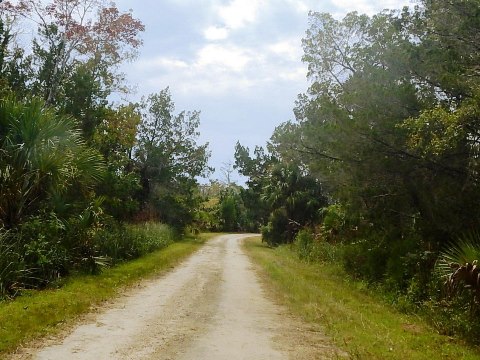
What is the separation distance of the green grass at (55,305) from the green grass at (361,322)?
451 centimetres

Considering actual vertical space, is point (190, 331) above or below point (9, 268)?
below

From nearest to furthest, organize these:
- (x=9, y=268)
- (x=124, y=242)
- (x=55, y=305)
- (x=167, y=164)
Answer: (x=55, y=305) → (x=9, y=268) → (x=124, y=242) → (x=167, y=164)

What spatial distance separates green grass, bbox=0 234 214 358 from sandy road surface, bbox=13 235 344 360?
43 cm

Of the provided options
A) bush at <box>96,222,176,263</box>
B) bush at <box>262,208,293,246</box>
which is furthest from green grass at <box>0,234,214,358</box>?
bush at <box>262,208,293,246</box>

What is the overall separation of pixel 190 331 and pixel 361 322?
3540 millimetres

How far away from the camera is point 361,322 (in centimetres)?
968

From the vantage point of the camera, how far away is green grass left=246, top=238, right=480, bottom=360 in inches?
303

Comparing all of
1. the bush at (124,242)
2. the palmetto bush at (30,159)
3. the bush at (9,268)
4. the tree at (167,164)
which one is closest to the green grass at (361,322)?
the bush at (124,242)

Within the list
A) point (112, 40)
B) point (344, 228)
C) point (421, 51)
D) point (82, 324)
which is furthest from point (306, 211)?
point (82, 324)

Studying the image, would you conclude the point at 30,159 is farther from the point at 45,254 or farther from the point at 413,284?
the point at 413,284

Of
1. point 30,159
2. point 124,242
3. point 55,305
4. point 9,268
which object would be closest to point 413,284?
point 55,305

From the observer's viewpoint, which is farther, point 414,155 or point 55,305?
point 414,155

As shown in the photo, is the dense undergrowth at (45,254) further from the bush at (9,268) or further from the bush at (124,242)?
the bush at (124,242)

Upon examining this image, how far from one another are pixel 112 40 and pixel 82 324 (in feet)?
56.3
